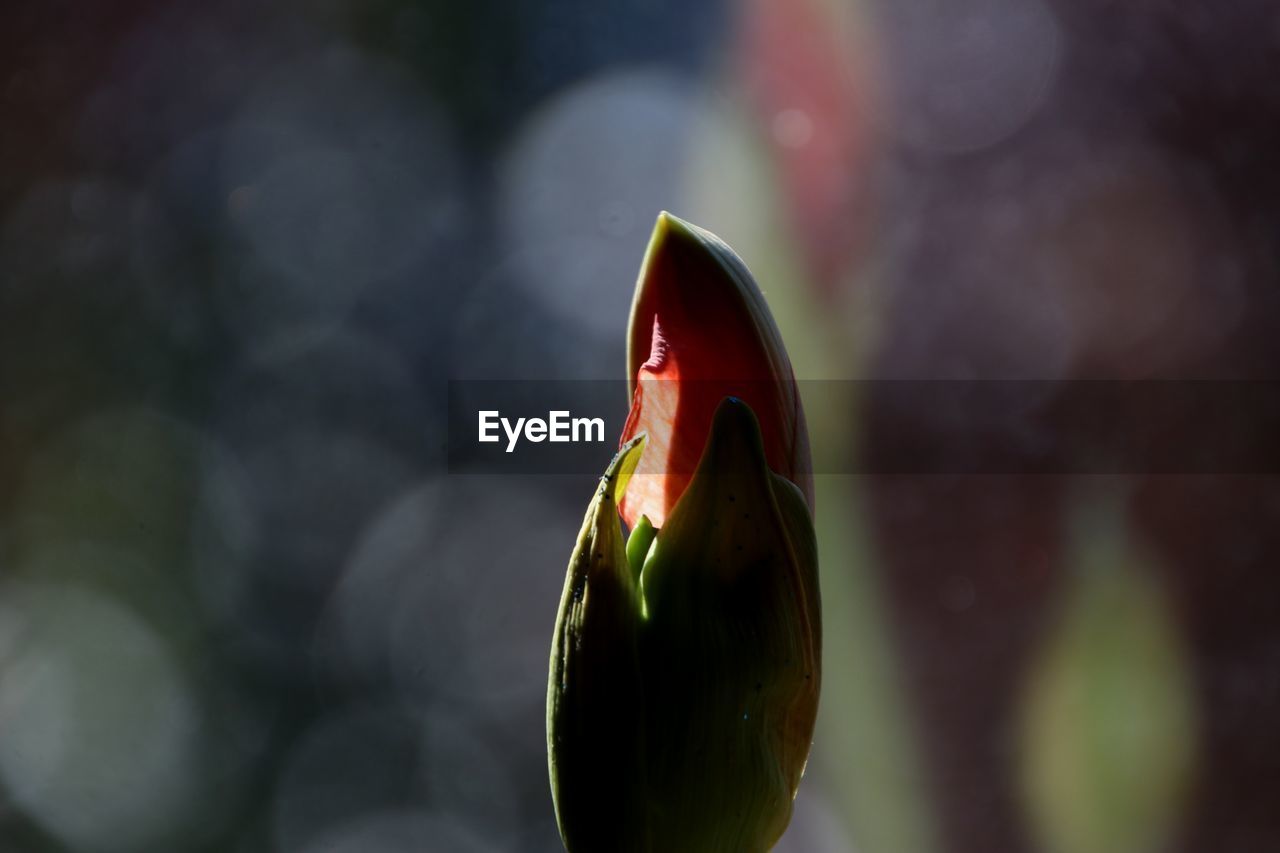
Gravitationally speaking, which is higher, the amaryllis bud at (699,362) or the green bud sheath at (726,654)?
the amaryllis bud at (699,362)

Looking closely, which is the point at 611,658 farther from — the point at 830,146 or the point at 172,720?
the point at 172,720

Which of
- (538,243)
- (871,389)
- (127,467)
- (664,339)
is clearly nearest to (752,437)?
(664,339)

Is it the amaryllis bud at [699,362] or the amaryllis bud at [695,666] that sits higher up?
the amaryllis bud at [699,362]

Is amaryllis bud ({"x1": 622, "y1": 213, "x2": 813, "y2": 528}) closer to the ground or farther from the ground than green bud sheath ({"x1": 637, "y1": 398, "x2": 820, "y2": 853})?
farther from the ground
